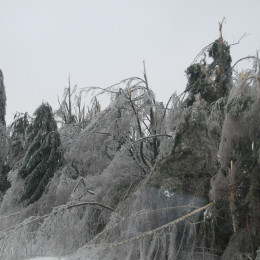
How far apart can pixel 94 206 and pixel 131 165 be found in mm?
1997

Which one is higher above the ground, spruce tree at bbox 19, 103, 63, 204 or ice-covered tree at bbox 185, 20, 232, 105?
ice-covered tree at bbox 185, 20, 232, 105

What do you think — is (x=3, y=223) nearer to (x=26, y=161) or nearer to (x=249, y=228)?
(x=26, y=161)

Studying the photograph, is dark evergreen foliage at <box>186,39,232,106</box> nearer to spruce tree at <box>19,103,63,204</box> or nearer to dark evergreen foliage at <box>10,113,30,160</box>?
spruce tree at <box>19,103,63,204</box>

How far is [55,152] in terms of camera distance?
36.8ft

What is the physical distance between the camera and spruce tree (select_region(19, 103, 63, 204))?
10.3 meters

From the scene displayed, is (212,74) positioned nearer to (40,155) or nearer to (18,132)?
(40,155)

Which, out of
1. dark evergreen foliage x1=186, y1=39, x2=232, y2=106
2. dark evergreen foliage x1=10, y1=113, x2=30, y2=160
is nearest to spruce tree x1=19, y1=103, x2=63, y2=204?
dark evergreen foliage x1=10, y1=113, x2=30, y2=160

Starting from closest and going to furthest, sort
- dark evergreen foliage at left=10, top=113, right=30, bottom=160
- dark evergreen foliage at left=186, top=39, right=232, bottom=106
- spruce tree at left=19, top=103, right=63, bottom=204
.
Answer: dark evergreen foliage at left=186, top=39, right=232, bottom=106 → spruce tree at left=19, top=103, right=63, bottom=204 → dark evergreen foliage at left=10, top=113, right=30, bottom=160

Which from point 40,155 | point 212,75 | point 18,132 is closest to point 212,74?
point 212,75

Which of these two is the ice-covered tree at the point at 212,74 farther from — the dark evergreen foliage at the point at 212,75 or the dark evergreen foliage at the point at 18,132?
the dark evergreen foliage at the point at 18,132

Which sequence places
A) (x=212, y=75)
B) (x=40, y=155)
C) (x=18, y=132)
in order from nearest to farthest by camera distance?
(x=212, y=75)
(x=40, y=155)
(x=18, y=132)

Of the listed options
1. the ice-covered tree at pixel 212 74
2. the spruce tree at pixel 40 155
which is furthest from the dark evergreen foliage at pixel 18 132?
the ice-covered tree at pixel 212 74

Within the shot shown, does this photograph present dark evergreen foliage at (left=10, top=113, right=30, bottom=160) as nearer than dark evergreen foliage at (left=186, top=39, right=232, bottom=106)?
No

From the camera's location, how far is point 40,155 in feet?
36.4
